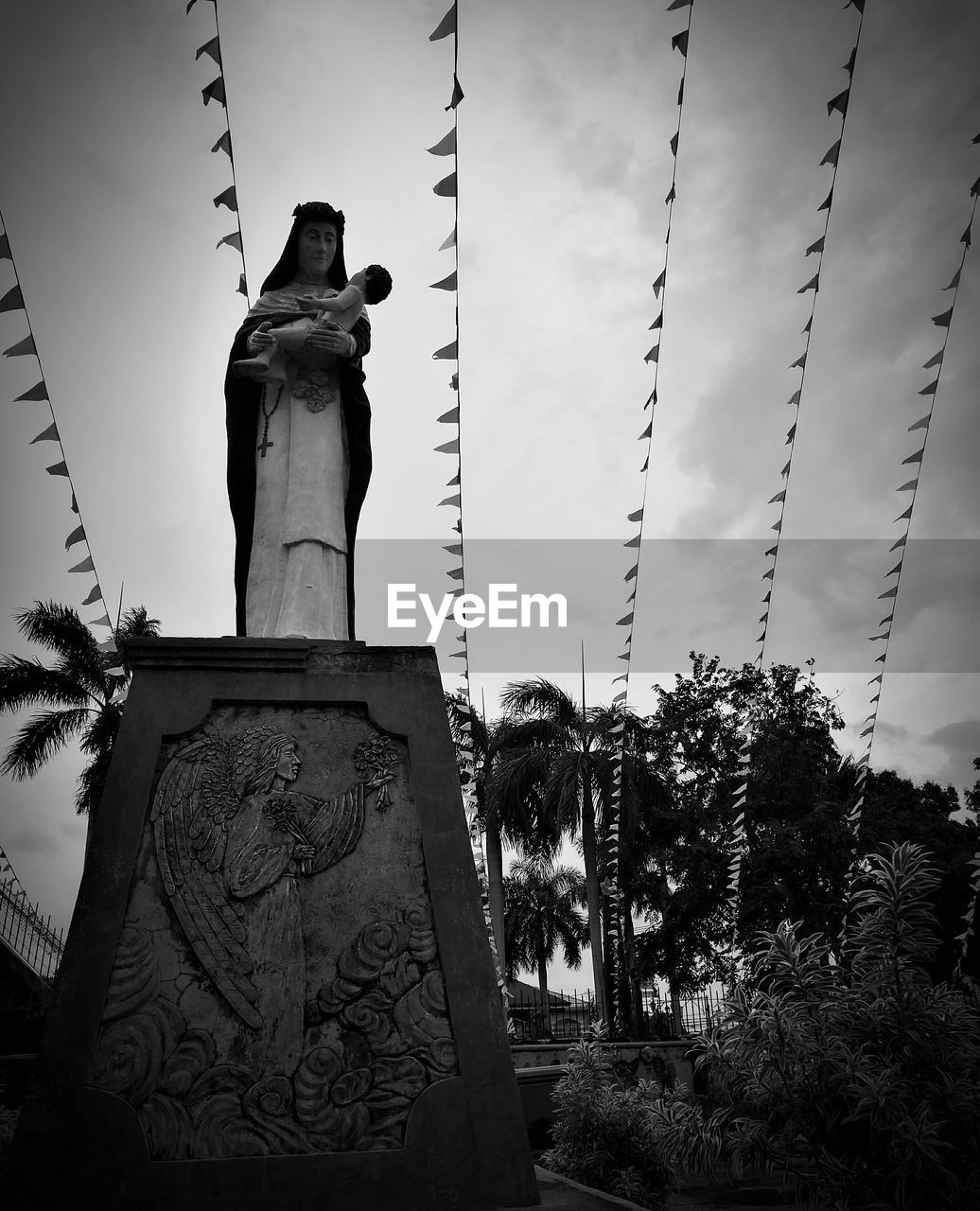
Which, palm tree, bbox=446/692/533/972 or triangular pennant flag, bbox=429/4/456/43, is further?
palm tree, bbox=446/692/533/972

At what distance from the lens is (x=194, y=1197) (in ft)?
11.0

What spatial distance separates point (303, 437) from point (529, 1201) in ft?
12.9

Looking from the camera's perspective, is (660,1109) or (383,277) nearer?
(660,1109)

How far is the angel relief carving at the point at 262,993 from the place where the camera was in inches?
140

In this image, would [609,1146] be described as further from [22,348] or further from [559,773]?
[559,773]

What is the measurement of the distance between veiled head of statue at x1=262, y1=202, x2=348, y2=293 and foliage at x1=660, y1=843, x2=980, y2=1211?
4.60 meters

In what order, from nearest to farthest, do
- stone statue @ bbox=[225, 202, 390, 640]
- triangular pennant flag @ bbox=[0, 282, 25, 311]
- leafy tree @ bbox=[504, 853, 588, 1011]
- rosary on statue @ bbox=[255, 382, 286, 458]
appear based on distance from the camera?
stone statue @ bbox=[225, 202, 390, 640] → rosary on statue @ bbox=[255, 382, 286, 458] → triangular pennant flag @ bbox=[0, 282, 25, 311] → leafy tree @ bbox=[504, 853, 588, 1011]

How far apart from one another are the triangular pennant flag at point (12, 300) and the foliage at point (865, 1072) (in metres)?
6.58

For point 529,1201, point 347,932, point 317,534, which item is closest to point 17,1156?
point 347,932

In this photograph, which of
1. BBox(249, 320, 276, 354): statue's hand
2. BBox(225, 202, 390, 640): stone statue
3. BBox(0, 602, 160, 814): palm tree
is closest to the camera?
BBox(225, 202, 390, 640): stone statue

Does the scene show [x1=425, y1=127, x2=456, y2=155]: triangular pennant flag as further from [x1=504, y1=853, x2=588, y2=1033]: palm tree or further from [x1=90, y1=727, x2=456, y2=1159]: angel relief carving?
[x1=504, y1=853, x2=588, y2=1033]: palm tree

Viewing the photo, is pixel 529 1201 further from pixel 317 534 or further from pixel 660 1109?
pixel 317 534

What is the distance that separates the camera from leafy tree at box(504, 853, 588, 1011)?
125ft

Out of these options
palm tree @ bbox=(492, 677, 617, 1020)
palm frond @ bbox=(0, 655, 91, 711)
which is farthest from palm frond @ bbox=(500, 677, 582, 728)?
palm frond @ bbox=(0, 655, 91, 711)
